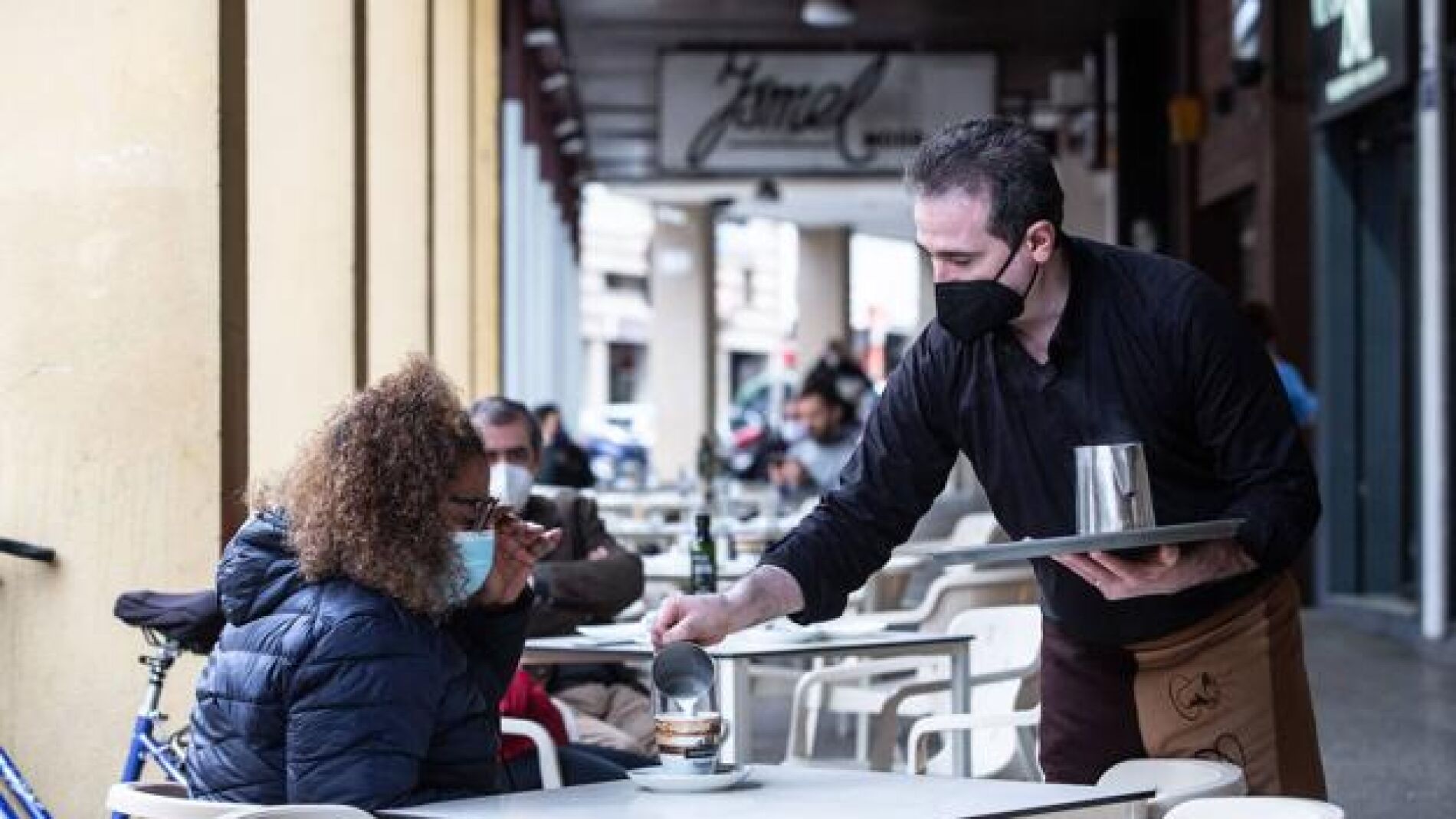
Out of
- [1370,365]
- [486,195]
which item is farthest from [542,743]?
[486,195]

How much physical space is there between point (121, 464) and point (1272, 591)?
2593mm

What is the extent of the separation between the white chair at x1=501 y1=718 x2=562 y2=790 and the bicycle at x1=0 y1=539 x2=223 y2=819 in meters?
0.58

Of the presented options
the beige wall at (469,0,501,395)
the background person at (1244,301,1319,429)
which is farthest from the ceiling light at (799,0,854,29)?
the background person at (1244,301,1319,429)

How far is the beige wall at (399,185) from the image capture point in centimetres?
1038

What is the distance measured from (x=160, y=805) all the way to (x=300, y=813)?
0.47 meters

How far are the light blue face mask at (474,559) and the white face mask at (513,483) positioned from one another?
233 centimetres

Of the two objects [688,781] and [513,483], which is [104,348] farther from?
[688,781]

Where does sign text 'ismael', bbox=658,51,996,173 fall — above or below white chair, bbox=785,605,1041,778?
above

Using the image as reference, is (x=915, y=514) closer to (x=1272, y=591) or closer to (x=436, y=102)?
(x=1272, y=591)

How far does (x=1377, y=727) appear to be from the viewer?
8.69 m

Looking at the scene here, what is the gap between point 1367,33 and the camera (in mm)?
11906

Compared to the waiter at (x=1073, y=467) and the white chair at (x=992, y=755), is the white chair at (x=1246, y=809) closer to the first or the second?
the waiter at (x=1073, y=467)

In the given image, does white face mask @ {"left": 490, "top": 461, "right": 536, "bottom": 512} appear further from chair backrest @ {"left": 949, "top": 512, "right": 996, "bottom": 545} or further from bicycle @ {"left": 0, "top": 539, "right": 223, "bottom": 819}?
chair backrest @ {"left": 949, "top": 512, "right": 996, "bottom": 545}

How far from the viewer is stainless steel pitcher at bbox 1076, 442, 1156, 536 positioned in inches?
129
